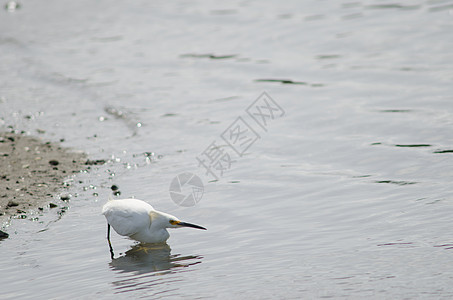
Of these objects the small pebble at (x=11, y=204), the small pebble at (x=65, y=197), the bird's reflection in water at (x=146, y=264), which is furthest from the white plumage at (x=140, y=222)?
the small pebble at (x=11, y=204)

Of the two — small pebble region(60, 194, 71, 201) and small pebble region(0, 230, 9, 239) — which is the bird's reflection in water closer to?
small pebble region(0, 230, 9, 239)

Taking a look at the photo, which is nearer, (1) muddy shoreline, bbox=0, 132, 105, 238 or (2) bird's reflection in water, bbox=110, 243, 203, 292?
(2) bird's reflection in water, bbox=110, 243, 203, 292

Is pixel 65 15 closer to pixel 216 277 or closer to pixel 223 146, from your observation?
pixel 223 146

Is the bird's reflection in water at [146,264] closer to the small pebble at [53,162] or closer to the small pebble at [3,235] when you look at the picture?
the small pebble at [3,235]

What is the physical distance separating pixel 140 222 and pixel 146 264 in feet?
1.46

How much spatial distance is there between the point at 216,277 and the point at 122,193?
2680 millimetres

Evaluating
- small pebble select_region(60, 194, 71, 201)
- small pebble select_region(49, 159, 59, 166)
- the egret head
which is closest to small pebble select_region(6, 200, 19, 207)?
small pebble select_region(60, 194, 71, 201)

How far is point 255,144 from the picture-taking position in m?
9.97

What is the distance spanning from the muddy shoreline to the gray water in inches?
9.7

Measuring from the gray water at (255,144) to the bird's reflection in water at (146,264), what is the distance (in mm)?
22

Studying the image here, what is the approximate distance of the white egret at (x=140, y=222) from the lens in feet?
21.5

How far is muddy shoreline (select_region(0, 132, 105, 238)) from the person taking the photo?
7.75m

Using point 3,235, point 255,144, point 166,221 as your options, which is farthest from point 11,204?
point 255,144

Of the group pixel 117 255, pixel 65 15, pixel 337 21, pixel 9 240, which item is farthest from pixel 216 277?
pixel 65 15
